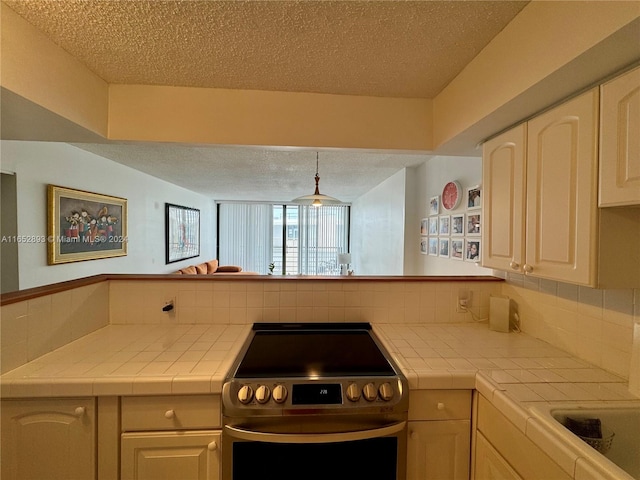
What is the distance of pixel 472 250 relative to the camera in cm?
223

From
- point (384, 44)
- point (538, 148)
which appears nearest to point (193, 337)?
point (384, 44)

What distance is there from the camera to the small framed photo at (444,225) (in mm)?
2617

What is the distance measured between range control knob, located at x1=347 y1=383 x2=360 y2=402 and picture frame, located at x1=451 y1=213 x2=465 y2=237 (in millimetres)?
1913

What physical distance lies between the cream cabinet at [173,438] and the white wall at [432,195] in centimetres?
208

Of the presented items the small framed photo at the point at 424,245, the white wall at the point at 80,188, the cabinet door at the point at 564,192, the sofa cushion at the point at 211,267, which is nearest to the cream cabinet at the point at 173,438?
the cabinet door at the point at 564,192

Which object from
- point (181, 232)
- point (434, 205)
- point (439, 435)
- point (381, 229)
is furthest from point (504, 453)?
point (181, 232)

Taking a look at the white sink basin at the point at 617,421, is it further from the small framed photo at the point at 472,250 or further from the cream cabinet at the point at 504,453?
the small framed photo at the point at 472,250

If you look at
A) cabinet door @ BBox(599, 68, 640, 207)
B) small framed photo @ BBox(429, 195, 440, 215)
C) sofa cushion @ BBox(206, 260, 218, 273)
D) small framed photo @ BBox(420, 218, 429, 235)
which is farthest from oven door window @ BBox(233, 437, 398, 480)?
sofa cushion @ BBox(206, 260, 218, 273)

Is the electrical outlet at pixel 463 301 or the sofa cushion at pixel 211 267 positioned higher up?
the electrical outlet at pixel 463 301

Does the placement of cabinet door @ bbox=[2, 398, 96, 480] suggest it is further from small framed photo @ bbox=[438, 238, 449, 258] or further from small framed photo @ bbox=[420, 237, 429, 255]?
small framed photo @ bbox=[420, 237, 429, 255]

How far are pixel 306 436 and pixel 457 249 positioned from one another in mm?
2113

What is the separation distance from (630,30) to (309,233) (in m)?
6.47

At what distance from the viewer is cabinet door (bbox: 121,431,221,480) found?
97 cm

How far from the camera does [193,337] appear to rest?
133cm
